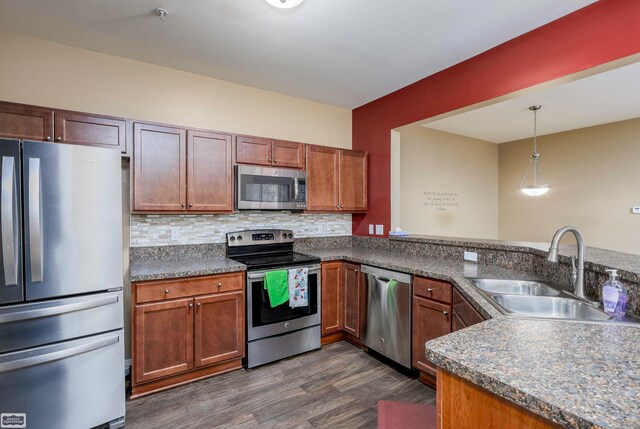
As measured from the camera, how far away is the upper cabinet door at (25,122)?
2084 millimetres

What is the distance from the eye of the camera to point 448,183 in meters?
5.09

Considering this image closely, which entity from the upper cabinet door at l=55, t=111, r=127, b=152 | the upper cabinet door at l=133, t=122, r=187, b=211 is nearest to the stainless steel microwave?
the upper cabinet door at l=133, t=122, r=187, b=211

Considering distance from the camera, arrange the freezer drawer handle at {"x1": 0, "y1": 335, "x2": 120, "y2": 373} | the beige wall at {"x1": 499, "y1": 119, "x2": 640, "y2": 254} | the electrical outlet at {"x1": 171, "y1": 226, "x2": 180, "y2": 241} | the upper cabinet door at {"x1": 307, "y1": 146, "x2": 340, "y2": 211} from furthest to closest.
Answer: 1. the beige wall at {"x1": 499, "y1": 119, "x2": 640, "y2": 254}
2. the upper cabinet door at {"x1": 307, "y1": 146, "x2": 340, "y2": 211}
3. the electrical outlet at {"x1": 171, "y1": 226, "x2": 180, "y2": 241}
4. the freezer drawer handle at {"x1": 0, "y1": 335, "x2": 120, "y2": 373}

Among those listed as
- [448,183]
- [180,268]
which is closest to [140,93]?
[180,268]

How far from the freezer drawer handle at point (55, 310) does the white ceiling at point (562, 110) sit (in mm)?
3935

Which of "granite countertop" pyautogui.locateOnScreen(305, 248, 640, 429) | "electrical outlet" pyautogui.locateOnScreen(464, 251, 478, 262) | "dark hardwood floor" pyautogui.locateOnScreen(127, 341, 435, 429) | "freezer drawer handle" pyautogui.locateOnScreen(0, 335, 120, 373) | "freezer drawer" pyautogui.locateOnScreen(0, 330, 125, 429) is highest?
"electrical outlet" pyautogui.locateOnScreen(464, 251, 478, 262)

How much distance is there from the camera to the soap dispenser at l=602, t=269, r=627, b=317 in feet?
4.49

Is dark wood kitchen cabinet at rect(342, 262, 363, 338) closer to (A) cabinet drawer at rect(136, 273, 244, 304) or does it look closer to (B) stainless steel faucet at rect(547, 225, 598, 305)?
→ (A) cabinet drawer at rect(136, 273, 244, 304)

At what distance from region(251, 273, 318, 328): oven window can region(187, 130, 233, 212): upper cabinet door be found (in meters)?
→ 0.81

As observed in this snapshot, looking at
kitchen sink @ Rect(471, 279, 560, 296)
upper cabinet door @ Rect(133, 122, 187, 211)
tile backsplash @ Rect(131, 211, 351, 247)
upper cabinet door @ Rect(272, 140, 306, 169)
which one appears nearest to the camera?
kitchen sink @ Rect(471, 279, 560, 296)

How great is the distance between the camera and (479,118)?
438 centimetres

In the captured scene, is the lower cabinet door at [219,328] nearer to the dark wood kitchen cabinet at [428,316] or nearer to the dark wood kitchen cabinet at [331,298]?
the dark wood kitchen cabinet at [331,298]

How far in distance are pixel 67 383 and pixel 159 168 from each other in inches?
62.3

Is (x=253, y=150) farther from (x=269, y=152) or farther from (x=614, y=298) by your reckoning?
(x=614, y=298)
